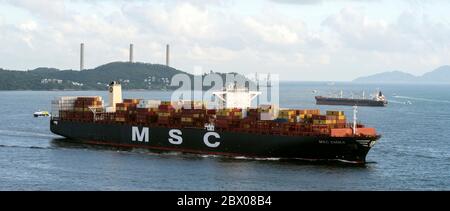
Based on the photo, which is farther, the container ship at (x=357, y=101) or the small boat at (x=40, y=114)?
the container ship at (x=357, y=101)

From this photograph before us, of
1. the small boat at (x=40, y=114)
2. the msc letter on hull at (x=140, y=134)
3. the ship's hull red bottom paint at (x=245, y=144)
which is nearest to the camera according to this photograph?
the ship's hull red bottom paint at (x=245, y=144)

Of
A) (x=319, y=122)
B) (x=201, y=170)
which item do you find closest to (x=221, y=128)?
(x=201, y=170)

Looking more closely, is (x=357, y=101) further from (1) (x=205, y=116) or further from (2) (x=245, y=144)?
(2) (x=245, y=144)

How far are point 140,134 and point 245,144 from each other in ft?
38.5

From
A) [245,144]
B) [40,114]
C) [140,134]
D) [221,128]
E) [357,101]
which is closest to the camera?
[245,144]

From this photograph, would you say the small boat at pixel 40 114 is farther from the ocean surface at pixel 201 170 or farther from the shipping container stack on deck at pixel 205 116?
the ocean surface at pixel 201 170

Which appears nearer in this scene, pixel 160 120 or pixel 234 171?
pixel 234 171

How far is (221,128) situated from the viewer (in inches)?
2201

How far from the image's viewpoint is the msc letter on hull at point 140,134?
61.1 meters

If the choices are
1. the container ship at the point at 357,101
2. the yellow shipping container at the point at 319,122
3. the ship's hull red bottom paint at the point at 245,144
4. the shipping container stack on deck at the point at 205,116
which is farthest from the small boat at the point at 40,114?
the container ship at the point at 357,101
